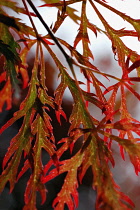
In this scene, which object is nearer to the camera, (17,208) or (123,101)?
(123,101)

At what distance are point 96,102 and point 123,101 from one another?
0.06 m

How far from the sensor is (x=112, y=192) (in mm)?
289

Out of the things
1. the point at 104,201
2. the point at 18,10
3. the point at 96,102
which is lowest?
the point at 104,201

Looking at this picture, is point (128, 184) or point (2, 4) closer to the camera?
point (2, 4)

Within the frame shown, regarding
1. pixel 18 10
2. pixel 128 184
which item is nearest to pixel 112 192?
pixel 18 10

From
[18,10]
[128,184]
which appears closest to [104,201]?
[18,10]

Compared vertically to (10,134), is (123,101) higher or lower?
lower

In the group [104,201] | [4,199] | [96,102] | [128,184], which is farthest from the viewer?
[128,184]

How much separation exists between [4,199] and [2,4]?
24.0 inches

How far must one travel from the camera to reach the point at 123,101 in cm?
43

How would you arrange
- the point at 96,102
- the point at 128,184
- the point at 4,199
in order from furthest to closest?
1. the point at 128,184
2. the point at 4,199
3. the point at 96,102

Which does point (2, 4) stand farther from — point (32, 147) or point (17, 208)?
point (17, 208)

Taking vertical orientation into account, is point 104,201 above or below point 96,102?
below

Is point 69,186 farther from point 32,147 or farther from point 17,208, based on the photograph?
point 17,208
